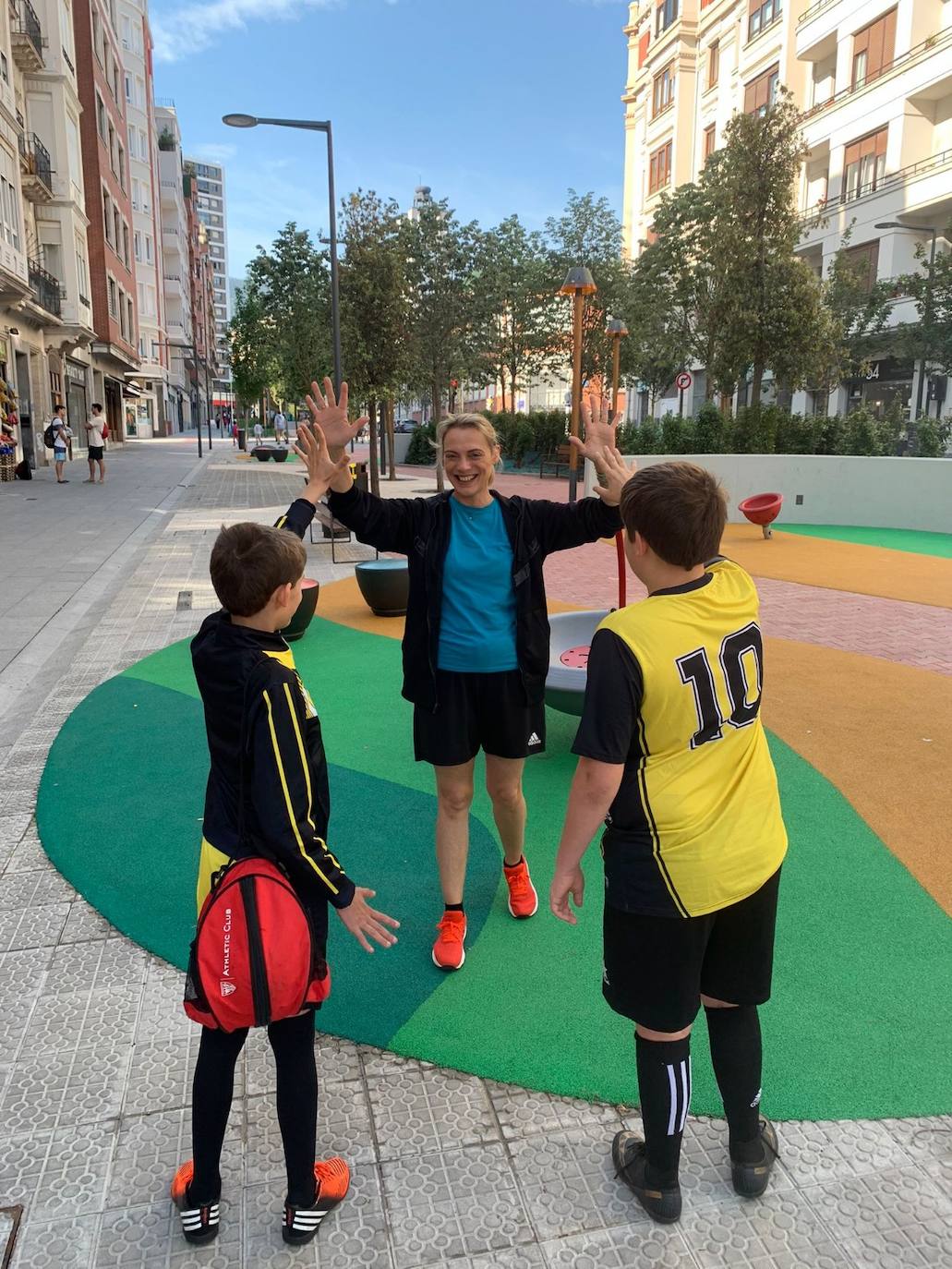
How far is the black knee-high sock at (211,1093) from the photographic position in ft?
6.55

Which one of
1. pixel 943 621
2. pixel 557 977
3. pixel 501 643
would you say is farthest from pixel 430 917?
pixel 943 621

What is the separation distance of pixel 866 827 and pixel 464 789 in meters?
2.35

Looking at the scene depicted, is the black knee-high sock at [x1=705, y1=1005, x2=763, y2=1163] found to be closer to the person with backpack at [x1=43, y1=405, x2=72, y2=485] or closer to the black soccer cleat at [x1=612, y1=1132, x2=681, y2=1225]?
the black soccer cleat at [x1=612, y1=1132, x2=681, y2=1225]

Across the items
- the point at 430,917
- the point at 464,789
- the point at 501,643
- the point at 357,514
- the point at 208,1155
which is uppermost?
the point at 357,514

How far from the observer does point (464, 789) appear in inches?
124

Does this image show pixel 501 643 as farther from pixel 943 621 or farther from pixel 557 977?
pixel 943 621

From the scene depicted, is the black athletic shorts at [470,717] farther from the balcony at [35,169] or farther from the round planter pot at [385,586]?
the balcony at [35,169]

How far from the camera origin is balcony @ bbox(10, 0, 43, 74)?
2809cm

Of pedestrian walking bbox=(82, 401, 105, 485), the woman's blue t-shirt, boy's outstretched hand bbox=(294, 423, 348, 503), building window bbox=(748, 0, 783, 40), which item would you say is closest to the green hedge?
pedestrian walking bbox=(82, 401, 105, 485)

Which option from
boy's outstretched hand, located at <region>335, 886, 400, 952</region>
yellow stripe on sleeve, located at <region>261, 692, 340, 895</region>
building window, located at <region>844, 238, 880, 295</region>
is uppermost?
building window, located at <region>844, 238, 880, 295</region>

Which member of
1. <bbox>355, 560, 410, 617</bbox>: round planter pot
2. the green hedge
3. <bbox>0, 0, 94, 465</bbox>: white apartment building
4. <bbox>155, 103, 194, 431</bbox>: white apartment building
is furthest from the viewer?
<bbox>155, 103, 194, 431</bbox>: white apartment building

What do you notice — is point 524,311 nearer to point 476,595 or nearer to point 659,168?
point 659,168

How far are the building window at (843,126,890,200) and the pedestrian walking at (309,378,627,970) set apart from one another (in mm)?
40184

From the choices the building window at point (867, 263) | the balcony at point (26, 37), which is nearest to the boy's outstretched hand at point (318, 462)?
the balcony at point (26, 37)
